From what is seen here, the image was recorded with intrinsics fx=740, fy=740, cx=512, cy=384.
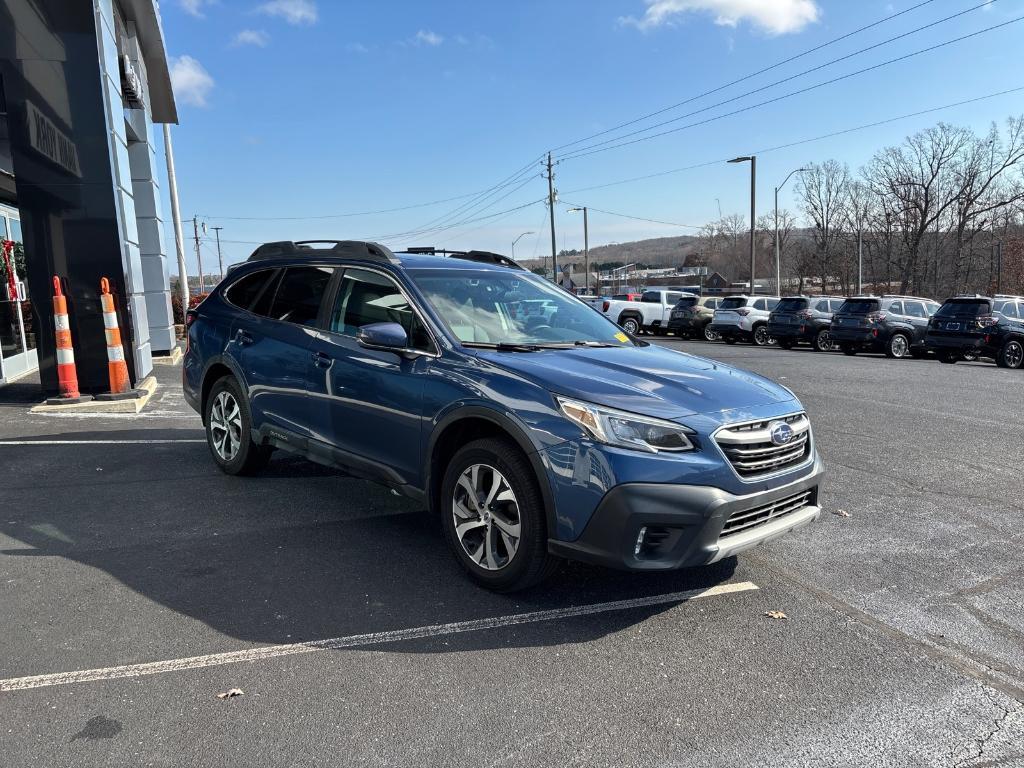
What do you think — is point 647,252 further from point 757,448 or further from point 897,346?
point 757,448

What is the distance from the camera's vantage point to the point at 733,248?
4048 inches

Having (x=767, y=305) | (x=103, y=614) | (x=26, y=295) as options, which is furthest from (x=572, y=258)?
(x=103, y=614)

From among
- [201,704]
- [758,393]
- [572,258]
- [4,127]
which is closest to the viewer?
[201,704]

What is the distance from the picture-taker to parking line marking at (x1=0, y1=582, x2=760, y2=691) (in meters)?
2.99

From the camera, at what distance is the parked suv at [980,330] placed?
55.6 feet

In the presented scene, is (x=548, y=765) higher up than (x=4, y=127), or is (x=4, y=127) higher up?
(x=4, y=127)

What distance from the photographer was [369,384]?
4371 mm

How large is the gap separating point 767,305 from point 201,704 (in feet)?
88.7

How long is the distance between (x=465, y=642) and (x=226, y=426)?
348 cm

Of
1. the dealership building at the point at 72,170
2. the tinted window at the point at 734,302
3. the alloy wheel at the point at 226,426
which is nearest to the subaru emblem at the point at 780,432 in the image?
the alloy wheel at the point at 226,426

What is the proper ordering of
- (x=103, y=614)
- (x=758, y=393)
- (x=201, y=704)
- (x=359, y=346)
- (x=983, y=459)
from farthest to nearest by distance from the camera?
(x=983, y=459) → (x=359, y=346) → (x=758, y=393) → (x=103, y=614) → (x=201, y=704)

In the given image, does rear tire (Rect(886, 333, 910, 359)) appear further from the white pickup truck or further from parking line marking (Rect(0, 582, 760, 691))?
parking line marking (Rect(0, 582, 760, 691))

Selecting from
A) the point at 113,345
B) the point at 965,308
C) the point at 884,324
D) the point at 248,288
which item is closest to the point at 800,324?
the point at 884,324

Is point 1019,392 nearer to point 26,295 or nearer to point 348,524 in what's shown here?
Result: point 348,524
